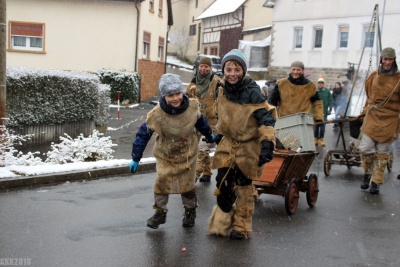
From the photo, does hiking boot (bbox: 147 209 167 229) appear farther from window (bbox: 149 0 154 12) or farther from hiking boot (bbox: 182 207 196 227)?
window (bbox: 149 0 154 12)

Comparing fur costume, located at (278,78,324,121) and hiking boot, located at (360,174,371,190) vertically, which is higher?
fur costume, located at (278,78,324,121)

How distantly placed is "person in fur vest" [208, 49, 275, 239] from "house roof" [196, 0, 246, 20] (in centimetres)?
4708

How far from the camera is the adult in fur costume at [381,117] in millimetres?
8000

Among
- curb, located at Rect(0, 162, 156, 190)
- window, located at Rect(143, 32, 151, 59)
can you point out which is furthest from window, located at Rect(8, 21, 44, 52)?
curb, located at Rect(0, 162, 156, 190)

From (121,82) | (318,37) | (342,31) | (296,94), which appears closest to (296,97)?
(296,94)

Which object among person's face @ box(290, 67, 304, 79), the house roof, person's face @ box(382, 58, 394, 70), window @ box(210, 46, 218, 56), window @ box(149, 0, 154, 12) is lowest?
person's face @ box(290, 67, 304, 79)

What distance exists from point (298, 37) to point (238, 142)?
34.9m

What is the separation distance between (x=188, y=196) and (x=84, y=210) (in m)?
1.46

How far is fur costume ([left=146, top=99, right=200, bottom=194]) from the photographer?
548 cm

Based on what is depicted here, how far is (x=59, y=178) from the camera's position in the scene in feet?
26.2

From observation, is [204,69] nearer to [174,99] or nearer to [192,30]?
[174,99]

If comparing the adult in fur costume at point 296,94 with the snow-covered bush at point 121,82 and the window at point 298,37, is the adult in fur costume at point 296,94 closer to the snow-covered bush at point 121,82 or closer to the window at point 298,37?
the snow-covered bush at point 121,82

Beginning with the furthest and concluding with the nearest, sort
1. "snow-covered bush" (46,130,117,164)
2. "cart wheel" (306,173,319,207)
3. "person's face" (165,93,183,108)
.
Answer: "snow-covered bush" (46,130,117,164) → "cart wheel" (306,173,319,207) → "person's face" (165,93,183,108)

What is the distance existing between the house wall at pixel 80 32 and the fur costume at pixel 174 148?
21.3 metres
